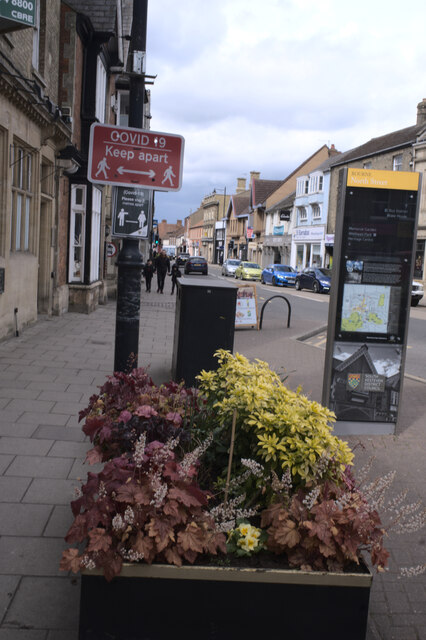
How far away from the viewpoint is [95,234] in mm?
18281

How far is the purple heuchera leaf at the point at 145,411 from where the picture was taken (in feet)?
11.0

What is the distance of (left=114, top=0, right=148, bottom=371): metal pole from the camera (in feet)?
17.5

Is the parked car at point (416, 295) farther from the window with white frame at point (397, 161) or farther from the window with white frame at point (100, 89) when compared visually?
the window with white frame at point (100, 89)

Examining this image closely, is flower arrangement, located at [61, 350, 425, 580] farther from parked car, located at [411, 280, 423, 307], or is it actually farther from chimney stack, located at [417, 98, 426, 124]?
chimney stack, located at [417, 98, 426, 124]

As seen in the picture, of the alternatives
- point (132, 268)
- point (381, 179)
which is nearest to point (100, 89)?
point (381, 179)

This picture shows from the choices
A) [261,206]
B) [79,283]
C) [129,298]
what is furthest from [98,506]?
[261,206]

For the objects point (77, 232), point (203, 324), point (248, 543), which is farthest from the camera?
point (77, 232)

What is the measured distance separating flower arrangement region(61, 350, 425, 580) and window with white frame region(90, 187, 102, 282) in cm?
1423

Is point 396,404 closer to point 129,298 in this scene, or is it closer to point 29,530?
point 129,298

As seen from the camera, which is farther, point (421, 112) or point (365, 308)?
point (421, 112)

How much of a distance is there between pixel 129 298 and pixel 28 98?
282 inches

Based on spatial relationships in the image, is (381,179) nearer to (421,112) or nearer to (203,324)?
(203,324)

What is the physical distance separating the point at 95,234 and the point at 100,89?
13.8ft

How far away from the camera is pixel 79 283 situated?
55.0ft
